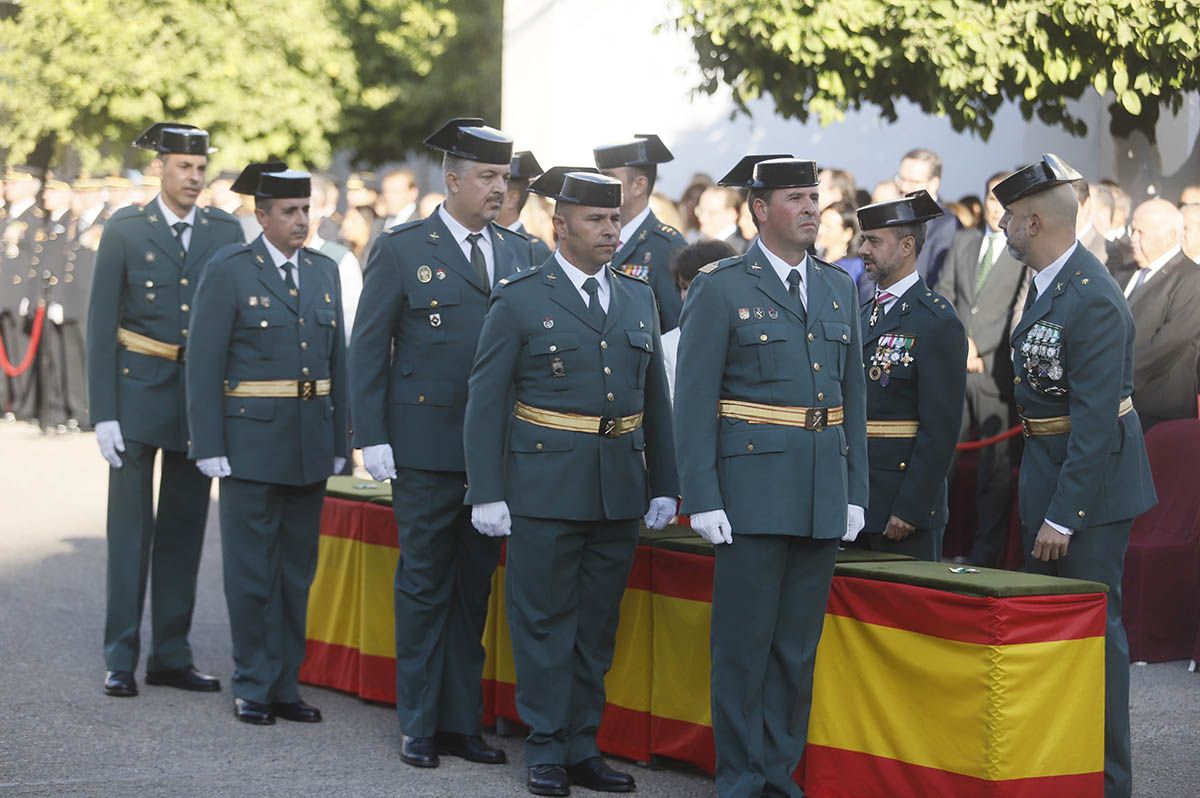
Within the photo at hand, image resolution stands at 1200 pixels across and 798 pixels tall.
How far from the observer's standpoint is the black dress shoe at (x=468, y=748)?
688 centimetres

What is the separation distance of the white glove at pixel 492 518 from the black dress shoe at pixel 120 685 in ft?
7.22

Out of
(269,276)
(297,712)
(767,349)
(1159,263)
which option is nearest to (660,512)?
(767,349)

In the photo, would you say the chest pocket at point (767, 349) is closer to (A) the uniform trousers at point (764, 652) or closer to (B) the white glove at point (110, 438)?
(A) the uniform trousers at point (764, 652)

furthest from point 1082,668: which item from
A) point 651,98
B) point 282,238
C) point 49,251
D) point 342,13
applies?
point 342,13

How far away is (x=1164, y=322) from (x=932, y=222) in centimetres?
191

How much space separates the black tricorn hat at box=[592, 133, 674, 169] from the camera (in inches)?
314

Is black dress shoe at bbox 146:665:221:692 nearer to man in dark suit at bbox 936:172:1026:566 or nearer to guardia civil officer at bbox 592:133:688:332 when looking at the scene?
guardia civil officer at bbox 592:133:688:332

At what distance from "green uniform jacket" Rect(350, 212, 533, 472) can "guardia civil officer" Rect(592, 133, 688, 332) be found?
3.37ft

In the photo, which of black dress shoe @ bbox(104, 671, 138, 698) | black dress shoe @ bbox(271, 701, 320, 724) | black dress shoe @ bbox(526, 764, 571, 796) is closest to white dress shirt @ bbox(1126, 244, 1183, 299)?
black dress shoe @ bbox(526, 764, 571, 796)

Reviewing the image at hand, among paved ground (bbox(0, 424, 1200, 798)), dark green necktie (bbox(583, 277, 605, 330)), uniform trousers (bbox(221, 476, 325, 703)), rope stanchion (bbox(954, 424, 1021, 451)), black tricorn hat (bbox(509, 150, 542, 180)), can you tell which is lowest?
paved ground (bbox(0, 424, 1200, 798))

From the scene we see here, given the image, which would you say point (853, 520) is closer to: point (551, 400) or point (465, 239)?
point (551, 400)

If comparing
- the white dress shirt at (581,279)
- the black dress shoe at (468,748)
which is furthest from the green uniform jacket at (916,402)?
the black dress shoe at (468,748)

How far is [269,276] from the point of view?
7.55 m

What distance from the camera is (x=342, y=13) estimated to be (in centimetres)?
2494
